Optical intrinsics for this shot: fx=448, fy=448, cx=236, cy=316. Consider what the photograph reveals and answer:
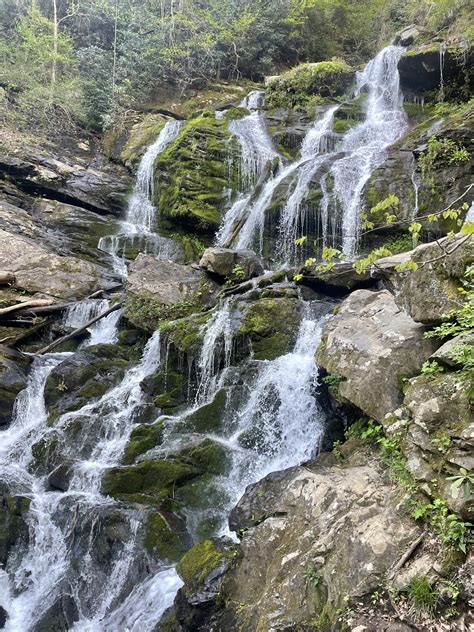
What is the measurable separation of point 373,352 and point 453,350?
192 centimetres

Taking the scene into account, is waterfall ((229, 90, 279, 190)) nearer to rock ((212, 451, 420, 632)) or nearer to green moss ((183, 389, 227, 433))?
green moss ((183, 389, 227, 433))

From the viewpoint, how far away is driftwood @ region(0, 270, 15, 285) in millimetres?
12896

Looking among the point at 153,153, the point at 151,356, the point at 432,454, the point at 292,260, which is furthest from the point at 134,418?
the point at 153,153

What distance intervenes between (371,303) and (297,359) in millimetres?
1867

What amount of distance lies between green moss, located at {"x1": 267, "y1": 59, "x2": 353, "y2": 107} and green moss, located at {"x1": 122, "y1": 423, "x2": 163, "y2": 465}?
18120 millimetres

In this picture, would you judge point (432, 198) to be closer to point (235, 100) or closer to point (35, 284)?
point (35, 284)

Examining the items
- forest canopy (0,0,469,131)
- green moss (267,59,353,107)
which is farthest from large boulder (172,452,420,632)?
forest canopy (0,0,469,131)

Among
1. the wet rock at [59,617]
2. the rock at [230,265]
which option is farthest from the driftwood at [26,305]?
the wet rock at [59,617]

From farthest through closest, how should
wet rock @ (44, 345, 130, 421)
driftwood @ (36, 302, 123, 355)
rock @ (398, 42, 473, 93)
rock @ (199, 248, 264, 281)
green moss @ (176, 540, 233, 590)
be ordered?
rock @ (398, 42, 473, 93), rock @ (199, 248, 264, 281), driftwood @ (36, 302, 123, 355), wet rock @ (44, 345, 130, 421), green moss @ (176, 540, 233, 590)

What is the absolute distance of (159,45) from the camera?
26453 mm

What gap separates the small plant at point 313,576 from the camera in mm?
3921

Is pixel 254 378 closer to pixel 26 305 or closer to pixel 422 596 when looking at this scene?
pixel 422 596

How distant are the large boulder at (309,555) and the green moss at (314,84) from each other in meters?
20.0

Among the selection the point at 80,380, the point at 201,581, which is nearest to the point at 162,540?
the point at 201,581
